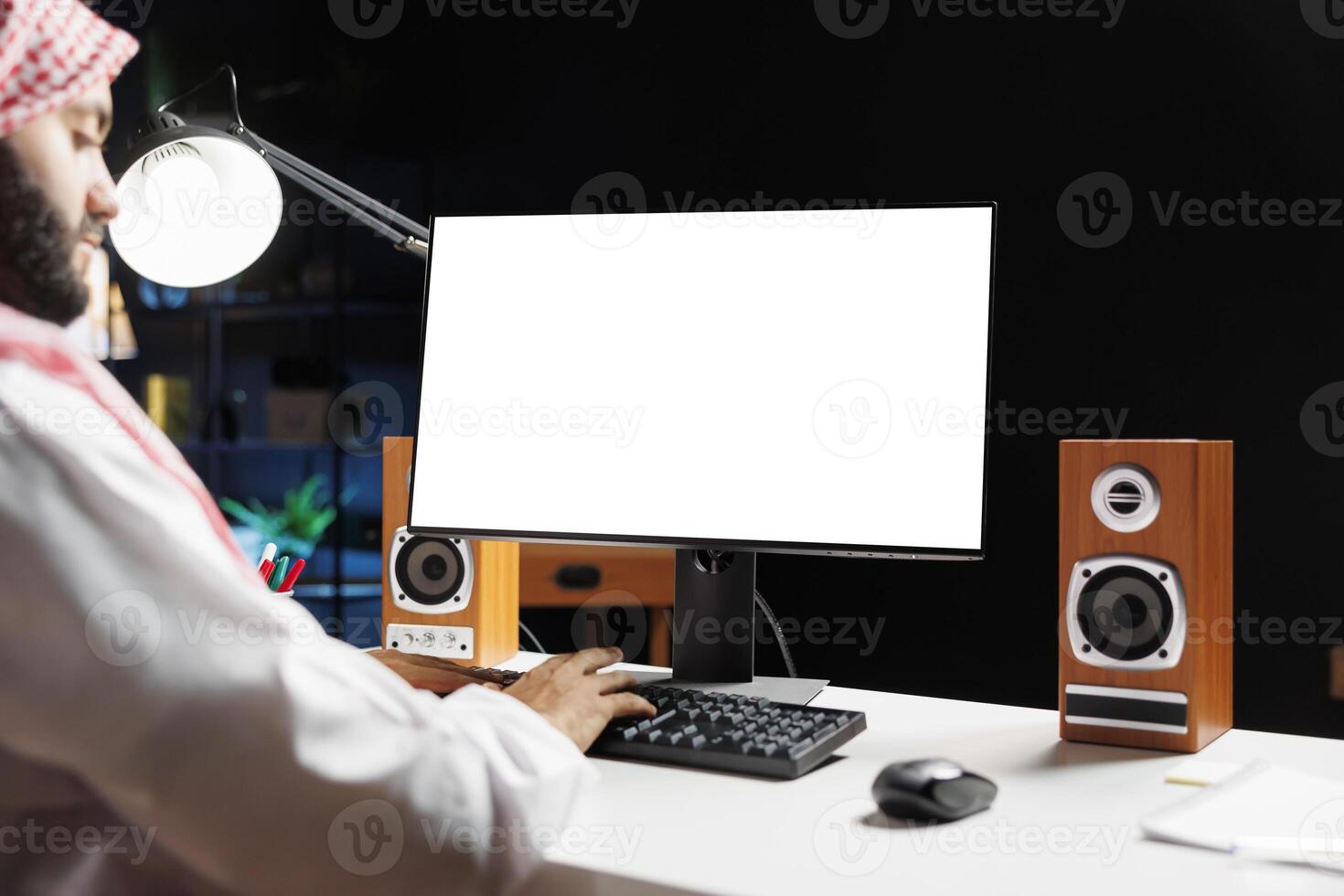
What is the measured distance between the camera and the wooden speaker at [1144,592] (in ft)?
3.39

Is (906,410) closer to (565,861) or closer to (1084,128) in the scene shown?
(565,861)

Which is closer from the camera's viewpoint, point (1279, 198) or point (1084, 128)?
point (1279, 198)

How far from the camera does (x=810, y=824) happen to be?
80 cm

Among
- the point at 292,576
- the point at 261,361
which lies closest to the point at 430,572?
the point at 292,576

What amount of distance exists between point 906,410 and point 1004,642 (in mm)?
1904

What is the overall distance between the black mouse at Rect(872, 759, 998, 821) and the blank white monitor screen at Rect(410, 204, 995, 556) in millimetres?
318

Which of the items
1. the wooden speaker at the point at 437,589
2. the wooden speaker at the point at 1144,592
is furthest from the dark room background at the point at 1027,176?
the wooden speaker at the point at 1144,592

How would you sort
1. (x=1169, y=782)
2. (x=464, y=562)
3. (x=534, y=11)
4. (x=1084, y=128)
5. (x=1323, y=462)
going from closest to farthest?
(x=1169, y=782)
(x=464, y=562)
(x=1323, y=462)
(x=1084, y=128)
(x=534, y=11)

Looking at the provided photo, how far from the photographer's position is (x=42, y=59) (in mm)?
795

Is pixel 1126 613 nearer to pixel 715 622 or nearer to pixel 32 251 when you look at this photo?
pixel 715 622

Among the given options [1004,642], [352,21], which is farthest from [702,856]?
[352,21]

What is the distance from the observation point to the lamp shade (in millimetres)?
1406

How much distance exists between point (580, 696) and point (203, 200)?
85cm

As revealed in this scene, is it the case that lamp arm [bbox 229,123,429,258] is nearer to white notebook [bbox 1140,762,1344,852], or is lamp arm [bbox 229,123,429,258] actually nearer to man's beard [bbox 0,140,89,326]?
man's beard [bbox 0,140,89,326]
